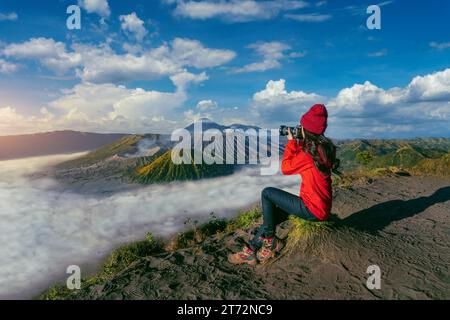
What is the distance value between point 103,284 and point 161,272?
1.52 m

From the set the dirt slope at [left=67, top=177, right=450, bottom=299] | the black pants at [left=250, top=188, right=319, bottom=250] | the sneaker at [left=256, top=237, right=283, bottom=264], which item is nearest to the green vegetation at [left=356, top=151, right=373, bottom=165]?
→ the dirt slope at [left=67, top=177, right=450, bottom=299]

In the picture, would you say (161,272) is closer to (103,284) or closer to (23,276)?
(103,284)

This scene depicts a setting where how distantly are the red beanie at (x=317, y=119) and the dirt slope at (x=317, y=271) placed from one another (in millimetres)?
3035

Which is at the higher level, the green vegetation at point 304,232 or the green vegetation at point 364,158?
the green vegetation at point 364,158

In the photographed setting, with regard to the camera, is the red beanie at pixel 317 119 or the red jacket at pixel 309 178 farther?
the red jacket at pixel 309 178

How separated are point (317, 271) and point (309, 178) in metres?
Result: 2.34

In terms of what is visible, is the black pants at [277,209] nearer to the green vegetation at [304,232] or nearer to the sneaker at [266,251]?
the sneaker at [266,251]

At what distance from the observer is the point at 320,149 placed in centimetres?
823

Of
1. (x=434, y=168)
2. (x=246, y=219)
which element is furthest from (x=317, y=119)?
(x=434, y=168)

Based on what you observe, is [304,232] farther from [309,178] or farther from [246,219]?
[246,219]

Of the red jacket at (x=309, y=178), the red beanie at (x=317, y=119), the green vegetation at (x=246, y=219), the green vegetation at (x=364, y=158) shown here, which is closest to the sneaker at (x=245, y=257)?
the red jacket at (x=309, y=178)

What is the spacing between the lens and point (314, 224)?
965 cm

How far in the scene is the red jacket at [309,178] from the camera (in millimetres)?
8336
